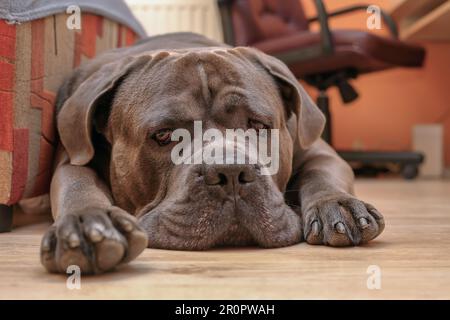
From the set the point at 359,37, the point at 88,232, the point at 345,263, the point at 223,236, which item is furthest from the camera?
the point at 359,37

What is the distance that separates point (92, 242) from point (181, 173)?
390mm

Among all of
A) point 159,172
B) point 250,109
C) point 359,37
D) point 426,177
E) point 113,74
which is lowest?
point 426,177

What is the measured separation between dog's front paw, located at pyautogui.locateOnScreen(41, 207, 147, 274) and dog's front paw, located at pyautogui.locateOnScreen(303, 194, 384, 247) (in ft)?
1.54

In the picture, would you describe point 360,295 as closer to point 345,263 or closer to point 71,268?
point 345,263

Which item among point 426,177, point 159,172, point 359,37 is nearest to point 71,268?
point 159,172

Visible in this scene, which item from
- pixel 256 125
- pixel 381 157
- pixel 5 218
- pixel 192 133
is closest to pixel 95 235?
pixel 192 133

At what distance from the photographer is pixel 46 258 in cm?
109

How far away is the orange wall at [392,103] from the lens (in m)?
5.48

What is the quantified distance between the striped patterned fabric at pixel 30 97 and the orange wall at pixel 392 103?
380 centimetres

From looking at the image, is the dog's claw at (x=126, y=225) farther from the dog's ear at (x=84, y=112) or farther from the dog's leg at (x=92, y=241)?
the dog's ear at (x=84, y=112)

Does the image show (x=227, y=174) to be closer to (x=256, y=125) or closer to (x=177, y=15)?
(x=256, y=125)

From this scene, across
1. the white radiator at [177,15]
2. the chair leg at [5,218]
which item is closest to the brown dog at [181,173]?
the chair leg at [5,218]

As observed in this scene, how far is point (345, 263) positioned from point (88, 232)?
0.49 meters

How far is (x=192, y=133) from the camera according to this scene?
1496mm
